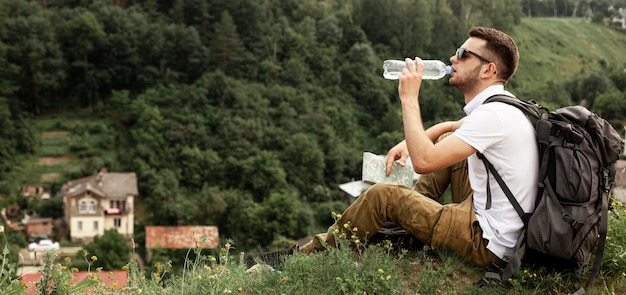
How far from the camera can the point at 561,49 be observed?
5244cm

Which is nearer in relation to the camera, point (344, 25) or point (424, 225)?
point (424, 225)

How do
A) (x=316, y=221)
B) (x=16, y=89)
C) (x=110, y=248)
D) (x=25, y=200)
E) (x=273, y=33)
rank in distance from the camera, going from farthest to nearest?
(x=273, y=33)
(x=16, y=89)
(x=316, y=221)
(x=25, y=200)
(x=110, y=248)

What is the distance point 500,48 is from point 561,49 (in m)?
53.2

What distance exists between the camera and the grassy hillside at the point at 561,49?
4628cm

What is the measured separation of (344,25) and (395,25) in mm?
3718

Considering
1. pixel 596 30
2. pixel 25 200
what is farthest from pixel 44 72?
pixel 596 30

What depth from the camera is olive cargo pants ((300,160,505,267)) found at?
3143 mm

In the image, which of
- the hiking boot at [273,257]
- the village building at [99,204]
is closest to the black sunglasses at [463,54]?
the hiking boot at [273,257]

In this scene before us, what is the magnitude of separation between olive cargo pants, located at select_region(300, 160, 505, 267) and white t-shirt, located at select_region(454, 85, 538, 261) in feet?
0.20

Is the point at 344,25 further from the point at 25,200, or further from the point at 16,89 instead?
the point at 25,200

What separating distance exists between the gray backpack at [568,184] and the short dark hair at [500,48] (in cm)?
20

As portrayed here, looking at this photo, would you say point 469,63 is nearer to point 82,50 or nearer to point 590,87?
point 82,50

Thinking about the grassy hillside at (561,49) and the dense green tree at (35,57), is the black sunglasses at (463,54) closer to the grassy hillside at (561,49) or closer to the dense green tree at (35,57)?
the dense green tree at (35,57)

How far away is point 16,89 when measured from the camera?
103 feet
